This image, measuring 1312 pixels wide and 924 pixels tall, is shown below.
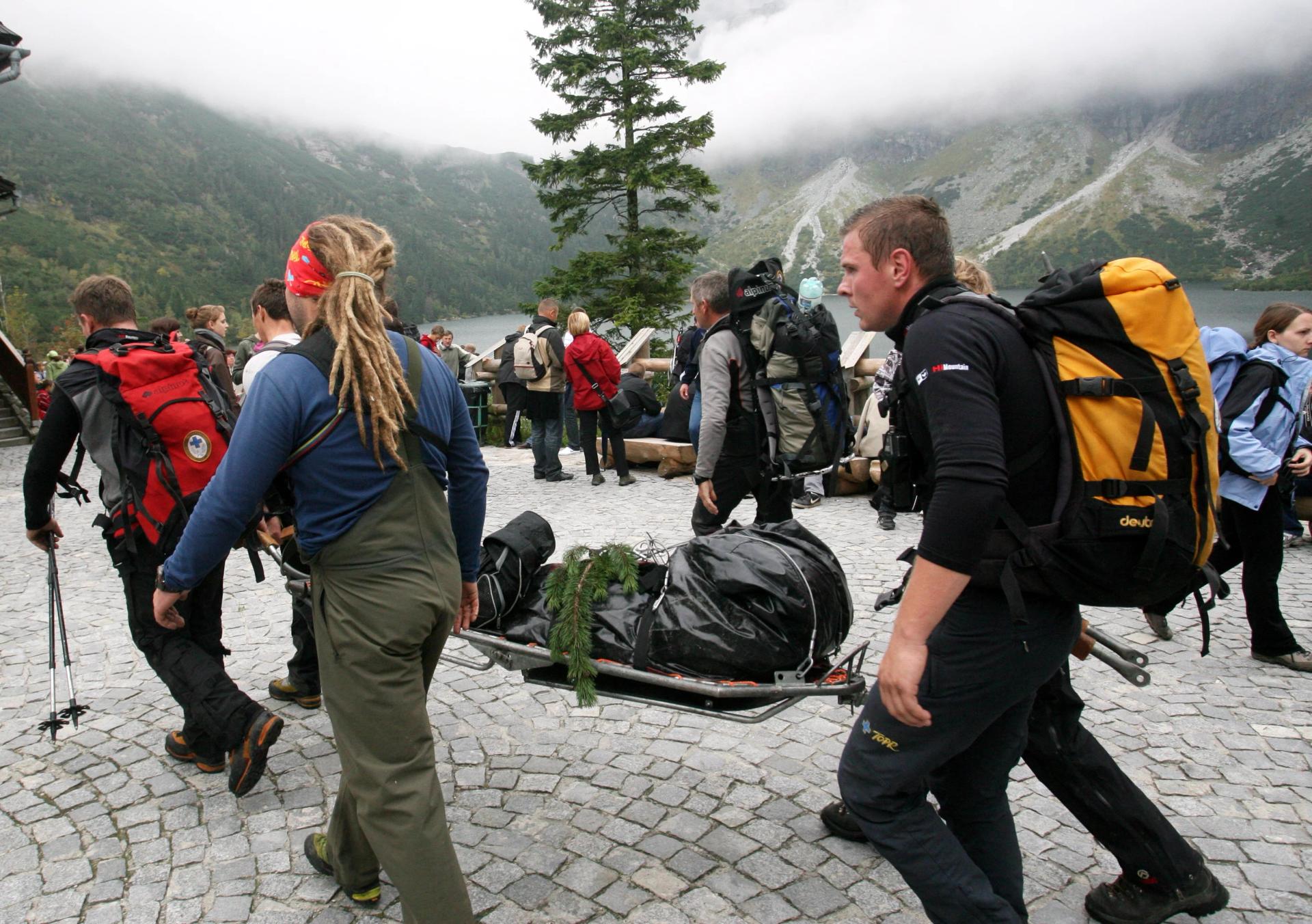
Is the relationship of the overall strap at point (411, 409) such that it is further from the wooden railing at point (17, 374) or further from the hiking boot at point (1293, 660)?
the wooden railing at point (17, 374)

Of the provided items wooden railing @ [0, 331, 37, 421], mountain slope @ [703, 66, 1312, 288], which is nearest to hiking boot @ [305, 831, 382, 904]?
wooden railing @ [0, 331, 37, 421]

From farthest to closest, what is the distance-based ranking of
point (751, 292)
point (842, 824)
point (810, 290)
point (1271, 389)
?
point (810, 290) → point (751, 292) → point (1271, 389) → point (842, 824)

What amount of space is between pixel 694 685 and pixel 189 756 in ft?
8.52

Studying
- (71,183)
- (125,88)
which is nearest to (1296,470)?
(71,183)

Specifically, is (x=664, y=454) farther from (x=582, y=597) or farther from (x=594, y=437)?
(x=582, y=597)

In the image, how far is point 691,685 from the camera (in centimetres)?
256

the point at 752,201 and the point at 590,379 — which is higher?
the point at 752,201

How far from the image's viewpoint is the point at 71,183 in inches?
4112

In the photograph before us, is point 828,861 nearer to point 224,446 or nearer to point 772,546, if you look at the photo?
point 772,546

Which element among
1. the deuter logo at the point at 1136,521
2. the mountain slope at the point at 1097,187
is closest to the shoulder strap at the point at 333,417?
the deuter logo at the point at 1136,521

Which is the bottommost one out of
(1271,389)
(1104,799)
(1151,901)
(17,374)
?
(1151,901)

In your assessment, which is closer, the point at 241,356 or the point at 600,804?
the point at 600,804

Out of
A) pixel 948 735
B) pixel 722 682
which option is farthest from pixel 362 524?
pixel 948 735

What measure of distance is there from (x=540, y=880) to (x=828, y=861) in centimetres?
100
